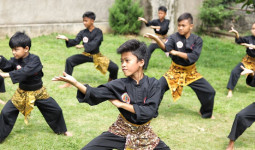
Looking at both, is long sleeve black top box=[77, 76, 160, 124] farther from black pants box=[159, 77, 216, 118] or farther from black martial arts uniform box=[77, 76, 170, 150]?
black pants box=[159, 77, 216, 118]

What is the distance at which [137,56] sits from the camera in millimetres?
3502

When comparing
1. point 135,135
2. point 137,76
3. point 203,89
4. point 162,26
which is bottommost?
point 203,89

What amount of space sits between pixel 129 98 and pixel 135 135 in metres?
0.38

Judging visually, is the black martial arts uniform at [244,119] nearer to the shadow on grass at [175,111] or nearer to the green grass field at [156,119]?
the green grass field at [156,119]

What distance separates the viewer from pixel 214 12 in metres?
13.6

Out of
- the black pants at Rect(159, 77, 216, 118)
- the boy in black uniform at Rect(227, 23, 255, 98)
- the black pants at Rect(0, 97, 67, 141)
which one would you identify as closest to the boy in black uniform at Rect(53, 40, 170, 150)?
the black pants at Rect(0, 97, 67, 141)

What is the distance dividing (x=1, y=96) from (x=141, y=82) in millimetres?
4090

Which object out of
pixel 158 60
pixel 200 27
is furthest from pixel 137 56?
pixel 200 27

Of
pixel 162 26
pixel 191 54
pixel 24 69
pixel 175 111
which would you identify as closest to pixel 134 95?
pixel 24 69

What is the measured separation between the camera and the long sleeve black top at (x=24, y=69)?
14.5 feet

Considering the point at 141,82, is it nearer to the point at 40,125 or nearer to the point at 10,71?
the point at 10,71

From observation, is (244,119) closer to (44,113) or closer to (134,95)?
(134,95)

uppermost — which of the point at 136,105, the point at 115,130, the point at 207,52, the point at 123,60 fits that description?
the point at 123,60

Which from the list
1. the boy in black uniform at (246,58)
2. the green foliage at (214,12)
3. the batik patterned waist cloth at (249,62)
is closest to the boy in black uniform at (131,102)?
the boy in black uniform at (246,58)
